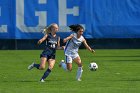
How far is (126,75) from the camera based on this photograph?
22312 mm

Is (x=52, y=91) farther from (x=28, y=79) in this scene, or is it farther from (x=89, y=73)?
(x=89, y=73)

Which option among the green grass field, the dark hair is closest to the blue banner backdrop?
the green grass field

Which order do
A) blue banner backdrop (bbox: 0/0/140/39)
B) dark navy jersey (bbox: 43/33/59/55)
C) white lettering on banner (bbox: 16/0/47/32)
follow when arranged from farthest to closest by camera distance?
white lettering on banner (bbox: 16/0/47/32) → blue banner backdrop (bbox: 0/0/140/39) → dark navy jersey (bbox: 43/33/59/55)

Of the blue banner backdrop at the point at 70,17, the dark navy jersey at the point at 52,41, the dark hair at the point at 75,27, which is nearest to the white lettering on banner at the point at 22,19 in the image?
the blue banner backdrop at the point at 70,17

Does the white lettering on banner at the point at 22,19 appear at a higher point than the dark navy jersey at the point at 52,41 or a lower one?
lower

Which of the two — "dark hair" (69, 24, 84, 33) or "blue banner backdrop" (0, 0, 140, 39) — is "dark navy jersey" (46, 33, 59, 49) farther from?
"blue banner backdrop" (0, 0, 140, 39)

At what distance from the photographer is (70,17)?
142 ft

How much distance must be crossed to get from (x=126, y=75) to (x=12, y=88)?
587 cm

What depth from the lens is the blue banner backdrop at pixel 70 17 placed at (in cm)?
4288

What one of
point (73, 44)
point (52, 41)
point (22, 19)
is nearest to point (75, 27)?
point (73, 44)

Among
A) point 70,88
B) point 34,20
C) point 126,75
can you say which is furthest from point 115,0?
point 70,88

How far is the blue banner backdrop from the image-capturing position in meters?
42.9

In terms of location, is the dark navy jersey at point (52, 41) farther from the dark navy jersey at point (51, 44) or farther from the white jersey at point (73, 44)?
→ the white jersey at point (73, 44)

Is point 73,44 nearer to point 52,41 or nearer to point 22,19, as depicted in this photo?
point 52,41
